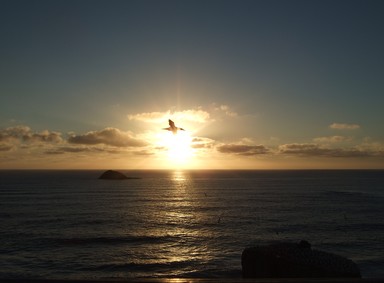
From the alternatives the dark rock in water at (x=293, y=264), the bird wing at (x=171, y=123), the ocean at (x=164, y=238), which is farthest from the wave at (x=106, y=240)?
the bird wing at (x=171, y=123)

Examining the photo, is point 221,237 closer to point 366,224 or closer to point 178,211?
point 366,224

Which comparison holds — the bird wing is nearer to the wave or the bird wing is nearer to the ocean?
the ocean

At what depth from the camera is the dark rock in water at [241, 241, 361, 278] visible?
19.6 m

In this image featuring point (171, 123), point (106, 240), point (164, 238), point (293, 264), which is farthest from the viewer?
point (164, 238)

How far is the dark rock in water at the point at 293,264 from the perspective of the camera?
64.2ft

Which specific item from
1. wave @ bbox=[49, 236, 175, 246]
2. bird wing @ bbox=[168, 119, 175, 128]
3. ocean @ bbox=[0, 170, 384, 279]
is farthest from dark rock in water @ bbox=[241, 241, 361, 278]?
wave @ bbox=[49, 236, 175, 246]

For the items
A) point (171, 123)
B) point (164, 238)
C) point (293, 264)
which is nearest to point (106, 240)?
point (164, 238)

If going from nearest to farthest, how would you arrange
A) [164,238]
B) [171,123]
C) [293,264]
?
[171,123]
[293,264]
[164,238]

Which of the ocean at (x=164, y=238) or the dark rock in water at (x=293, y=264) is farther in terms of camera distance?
the ocean at (x=164, y=238)

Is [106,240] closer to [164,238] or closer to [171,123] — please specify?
[164,238]

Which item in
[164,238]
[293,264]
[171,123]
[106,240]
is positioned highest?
[171,123]

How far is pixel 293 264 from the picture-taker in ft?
65.8

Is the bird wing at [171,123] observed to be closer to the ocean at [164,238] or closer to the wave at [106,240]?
the ocean at [164,238]

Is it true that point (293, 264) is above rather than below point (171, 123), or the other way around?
below
